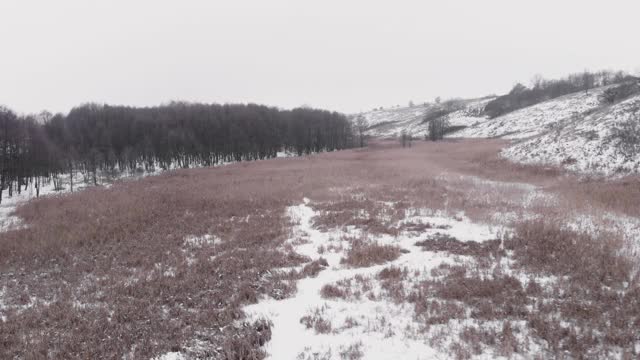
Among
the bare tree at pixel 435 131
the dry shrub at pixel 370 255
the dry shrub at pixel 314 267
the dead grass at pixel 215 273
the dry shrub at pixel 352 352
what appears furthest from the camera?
the bare tree at pixel 435 131

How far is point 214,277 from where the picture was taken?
9125mm

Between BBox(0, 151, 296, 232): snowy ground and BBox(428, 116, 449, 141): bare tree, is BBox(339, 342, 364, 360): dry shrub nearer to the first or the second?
BBox(0, 151, 296, 232): snowy ground

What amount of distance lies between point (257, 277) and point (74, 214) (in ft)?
50.5

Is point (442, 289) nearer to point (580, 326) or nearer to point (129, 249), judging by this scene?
point (580, 326)

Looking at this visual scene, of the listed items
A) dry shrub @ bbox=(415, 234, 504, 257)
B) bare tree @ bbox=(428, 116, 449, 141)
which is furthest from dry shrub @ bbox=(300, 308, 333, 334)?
bare tree @ bbox=(428, 116, 449, 141)

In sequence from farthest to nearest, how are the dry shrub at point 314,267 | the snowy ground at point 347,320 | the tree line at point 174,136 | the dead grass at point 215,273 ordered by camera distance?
the tree line at point 174,136, the dry shrub at point 314,267, the dead grass at point 215,273, the snowy ground at point 347,320

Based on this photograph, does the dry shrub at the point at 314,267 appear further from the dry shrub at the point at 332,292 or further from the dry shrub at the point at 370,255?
the dry shrub at the point at 332,292

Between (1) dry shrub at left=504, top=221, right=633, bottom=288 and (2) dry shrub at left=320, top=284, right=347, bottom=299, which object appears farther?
(2) dry shrub at left=320, top=284, right=347, bottom=299

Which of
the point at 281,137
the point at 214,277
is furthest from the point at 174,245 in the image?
the point at 281,137

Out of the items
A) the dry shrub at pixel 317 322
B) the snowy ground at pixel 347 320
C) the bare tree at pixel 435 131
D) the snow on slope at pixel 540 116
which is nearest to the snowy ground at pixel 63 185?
the snowy ground at pixel 347 320

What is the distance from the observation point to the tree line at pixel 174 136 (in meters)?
71.6

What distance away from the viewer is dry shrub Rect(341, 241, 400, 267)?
31.2ft

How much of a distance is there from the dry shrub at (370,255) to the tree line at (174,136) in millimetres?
66072

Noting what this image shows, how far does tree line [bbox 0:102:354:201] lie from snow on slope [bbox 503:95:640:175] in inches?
2419
